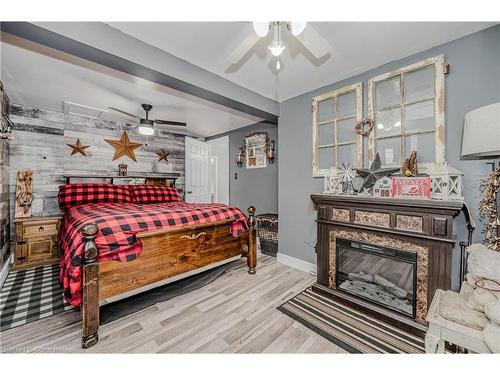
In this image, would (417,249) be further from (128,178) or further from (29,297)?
(128,178)

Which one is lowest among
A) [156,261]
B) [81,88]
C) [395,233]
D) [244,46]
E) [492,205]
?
[156,261]

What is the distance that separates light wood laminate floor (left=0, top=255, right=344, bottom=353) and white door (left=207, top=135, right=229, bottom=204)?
3088 mm

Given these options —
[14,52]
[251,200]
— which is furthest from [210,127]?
[14,52]

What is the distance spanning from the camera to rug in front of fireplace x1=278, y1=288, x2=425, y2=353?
158cm

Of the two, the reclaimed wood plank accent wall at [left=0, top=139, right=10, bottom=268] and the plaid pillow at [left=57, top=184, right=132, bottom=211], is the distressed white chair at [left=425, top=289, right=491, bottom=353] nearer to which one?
the plaid pillow at [left=57, top=184, right=132, bottom=211]

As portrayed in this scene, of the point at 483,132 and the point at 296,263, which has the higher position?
the point at 483,132

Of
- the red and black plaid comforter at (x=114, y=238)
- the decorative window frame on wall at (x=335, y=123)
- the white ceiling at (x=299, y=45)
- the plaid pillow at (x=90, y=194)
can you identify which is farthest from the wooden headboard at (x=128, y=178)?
the decorative window frame on wall at (x=335, y=123)

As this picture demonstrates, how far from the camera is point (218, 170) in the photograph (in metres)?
5.38

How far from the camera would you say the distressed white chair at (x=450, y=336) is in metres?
0.96

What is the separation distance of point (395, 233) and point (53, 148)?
16.1 feet

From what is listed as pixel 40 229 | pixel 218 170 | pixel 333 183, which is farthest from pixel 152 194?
pixel 333 183

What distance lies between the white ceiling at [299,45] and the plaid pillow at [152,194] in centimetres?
257

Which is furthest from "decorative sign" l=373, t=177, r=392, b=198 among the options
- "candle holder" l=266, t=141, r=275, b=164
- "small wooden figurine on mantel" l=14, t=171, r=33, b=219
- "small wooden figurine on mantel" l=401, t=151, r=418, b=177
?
"small wooden figurine on mantel" l=14, t=171, r=33, b=219
